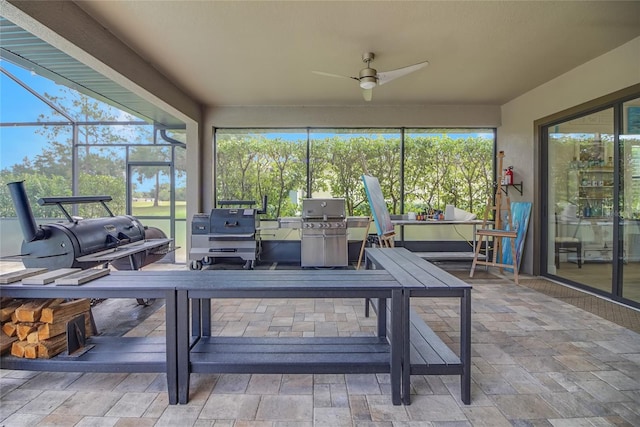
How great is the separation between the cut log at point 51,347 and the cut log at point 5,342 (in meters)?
0.23

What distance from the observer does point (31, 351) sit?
1762 mm

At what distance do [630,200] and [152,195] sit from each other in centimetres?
669

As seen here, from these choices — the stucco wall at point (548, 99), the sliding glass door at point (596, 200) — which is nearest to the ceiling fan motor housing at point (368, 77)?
the stucco wall at point (548, 99)

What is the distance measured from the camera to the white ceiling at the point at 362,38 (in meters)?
2.60

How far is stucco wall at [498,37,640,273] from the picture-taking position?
3240 millimetres

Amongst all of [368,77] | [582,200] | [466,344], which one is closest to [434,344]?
[466,344]

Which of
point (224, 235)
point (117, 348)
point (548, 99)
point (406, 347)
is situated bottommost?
point (117, 348)

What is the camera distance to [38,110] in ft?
18.6

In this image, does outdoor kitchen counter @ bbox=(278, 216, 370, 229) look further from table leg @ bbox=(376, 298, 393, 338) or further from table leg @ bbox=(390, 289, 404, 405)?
table leg @ bbox=(390, 289, 404, 405)

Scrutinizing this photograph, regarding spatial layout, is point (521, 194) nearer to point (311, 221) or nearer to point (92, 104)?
point (311, 221)

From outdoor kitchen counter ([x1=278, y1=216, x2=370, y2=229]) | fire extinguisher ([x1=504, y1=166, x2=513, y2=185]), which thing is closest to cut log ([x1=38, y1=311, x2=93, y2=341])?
outdoor kitchen counter ([x1=278, y1=216, x2=370, y2=229])

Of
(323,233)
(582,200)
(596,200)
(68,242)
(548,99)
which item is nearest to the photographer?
(68,242)

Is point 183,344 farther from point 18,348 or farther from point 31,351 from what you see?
point 18,348

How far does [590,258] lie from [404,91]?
3.18m
